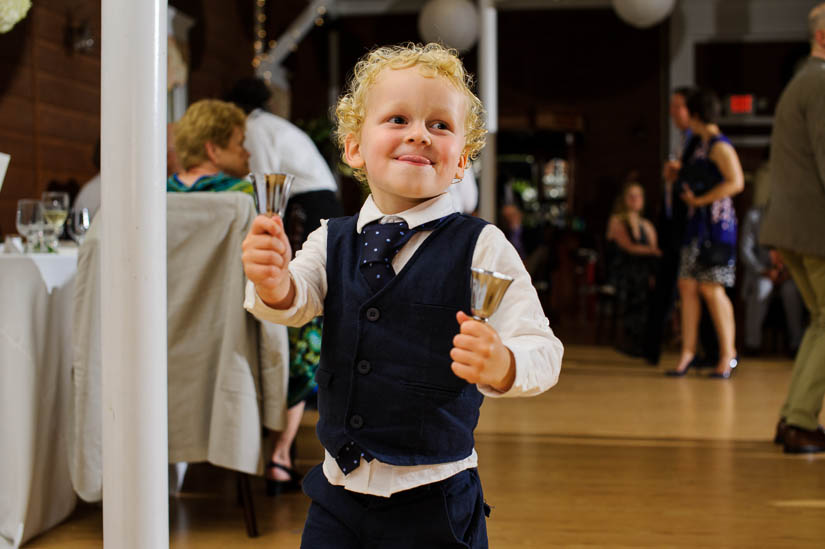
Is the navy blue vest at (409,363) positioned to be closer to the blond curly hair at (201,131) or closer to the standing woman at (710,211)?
the blond curly hair at (201,131)

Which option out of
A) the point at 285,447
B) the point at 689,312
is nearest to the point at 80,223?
the point at 285,447

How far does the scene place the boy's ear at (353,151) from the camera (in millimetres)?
1280

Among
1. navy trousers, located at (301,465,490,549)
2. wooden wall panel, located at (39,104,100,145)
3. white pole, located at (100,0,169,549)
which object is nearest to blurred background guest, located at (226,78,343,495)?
white pole, located at (100,0,169,549)

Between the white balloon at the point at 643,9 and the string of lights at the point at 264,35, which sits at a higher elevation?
the string of lights at the point at 264,35

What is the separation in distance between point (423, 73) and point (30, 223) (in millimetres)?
1890

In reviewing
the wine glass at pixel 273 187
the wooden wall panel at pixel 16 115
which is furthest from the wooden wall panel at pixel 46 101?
the wine glass at pixel 273 187

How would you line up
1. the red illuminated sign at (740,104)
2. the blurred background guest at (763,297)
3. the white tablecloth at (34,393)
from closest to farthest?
the white tablecloth at (34,393) < the blurred background guest at (763,297) < the red illuminated sign at (740,104)

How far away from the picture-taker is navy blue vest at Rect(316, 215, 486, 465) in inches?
45.2

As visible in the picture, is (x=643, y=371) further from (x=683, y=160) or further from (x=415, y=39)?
(x=415, y=39)

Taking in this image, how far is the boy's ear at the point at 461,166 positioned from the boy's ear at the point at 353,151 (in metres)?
0.14

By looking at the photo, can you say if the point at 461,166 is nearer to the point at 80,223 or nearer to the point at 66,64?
the point at 80,223

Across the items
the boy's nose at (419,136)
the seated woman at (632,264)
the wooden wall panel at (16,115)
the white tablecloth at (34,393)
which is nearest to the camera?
the boy's nose at (419,136)

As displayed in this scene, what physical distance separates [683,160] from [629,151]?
19.4ft

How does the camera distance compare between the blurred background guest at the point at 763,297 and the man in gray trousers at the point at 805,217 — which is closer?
the man in gray trousers at the point at 805,217
